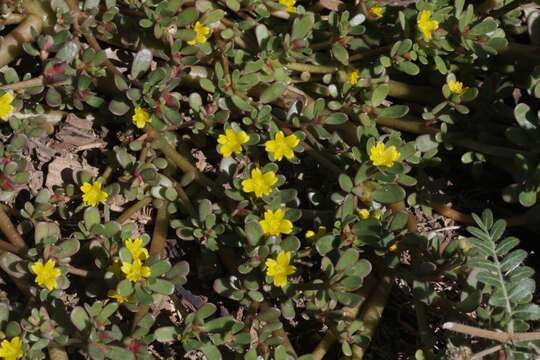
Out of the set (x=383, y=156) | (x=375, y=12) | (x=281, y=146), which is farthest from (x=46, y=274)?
(x=375, y=12)

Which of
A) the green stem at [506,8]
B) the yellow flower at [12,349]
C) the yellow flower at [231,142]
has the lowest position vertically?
the yellow flower at [12,349]

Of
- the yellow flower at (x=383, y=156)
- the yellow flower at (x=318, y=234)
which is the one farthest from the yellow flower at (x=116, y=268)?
the yellow flower at (x=383, y=156)

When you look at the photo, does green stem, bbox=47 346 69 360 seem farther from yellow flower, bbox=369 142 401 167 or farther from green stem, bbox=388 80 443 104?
green stem, bbox=388 80 443 104

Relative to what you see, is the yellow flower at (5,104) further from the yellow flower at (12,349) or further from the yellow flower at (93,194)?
the yellow flower at (12,349)

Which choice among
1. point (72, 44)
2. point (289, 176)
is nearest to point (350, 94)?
point (289, 176)

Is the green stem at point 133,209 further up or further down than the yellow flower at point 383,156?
further down

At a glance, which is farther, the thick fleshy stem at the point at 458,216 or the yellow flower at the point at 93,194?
the thick fleshy stem at the point at 458,216

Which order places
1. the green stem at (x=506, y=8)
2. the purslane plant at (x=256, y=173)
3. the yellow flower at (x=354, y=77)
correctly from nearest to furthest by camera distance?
the purslane plant at (x=256, y=173)
the yellow flower at (x=354, y=77)
the green stem at (x=506, y=8)

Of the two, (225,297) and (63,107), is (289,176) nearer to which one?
(225,297)
